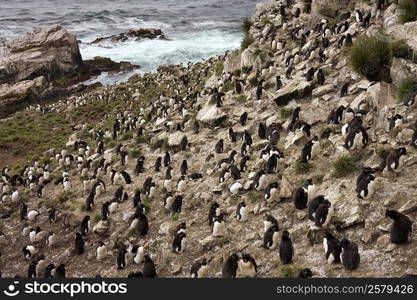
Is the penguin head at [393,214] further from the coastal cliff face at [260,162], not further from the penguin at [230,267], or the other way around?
the penguin at [230,267]

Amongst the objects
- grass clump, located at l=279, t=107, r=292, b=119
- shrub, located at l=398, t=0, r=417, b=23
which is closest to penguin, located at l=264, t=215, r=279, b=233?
grass clump, located at l=279, t=107, r=292, b=119

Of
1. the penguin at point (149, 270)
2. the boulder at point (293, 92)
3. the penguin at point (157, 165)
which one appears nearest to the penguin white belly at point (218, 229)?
the penguin at point (149, 270)

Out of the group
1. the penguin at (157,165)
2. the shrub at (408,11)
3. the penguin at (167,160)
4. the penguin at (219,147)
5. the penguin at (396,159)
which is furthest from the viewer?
the penguin at (167,160)

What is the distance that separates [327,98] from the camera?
746 inches

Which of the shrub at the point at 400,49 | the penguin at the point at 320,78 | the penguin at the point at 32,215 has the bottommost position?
the penguin at the point at 32,215

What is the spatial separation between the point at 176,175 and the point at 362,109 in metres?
7.46

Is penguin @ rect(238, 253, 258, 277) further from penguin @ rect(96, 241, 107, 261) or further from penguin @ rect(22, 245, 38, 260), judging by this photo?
penguin @ rect(22, 245, 38, 260)

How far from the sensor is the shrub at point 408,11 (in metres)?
19.8

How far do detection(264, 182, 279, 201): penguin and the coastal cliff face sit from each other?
0.13 meters

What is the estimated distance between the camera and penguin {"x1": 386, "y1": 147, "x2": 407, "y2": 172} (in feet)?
41.6

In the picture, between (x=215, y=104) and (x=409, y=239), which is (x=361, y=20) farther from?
(x=409, y=239)

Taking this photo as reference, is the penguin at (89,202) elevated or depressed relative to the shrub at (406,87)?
depressed

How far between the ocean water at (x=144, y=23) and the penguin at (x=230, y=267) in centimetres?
4345

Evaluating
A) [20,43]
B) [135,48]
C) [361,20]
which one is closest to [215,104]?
[361,20]
